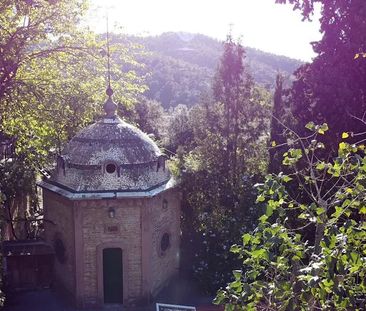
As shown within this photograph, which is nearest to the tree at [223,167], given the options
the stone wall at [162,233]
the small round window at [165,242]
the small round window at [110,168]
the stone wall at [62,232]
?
the stone wall at [162,233]

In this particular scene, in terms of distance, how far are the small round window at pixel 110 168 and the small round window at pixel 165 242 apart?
3397 millimetres

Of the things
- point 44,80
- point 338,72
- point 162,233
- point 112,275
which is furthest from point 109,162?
point 338,72

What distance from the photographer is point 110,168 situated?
1511 centimetres

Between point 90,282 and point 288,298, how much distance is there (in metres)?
11.7

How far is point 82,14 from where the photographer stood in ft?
53.1

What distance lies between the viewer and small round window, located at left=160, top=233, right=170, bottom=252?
1648 centimetres

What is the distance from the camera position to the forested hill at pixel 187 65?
6708cm

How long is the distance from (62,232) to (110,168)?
3.10 meters

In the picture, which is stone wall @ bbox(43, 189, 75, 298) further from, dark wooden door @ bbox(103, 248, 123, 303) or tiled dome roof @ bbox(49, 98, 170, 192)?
dark wooden door @ bbox(103, 248, 123, 303)

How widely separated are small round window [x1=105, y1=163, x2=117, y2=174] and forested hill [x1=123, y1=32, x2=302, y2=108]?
4562cm

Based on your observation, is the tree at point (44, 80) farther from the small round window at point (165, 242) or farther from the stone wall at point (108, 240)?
the small round window at point (165, 242)

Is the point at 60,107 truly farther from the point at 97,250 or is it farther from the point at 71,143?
the point at 97,250

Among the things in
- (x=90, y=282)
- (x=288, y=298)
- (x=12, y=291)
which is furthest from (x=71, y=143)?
(x=288, y=298)

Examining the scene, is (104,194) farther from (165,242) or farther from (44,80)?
(44,80)
